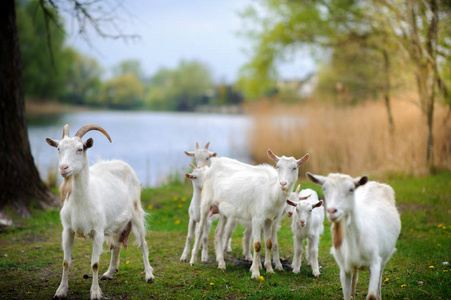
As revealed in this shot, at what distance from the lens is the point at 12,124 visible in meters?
8.47

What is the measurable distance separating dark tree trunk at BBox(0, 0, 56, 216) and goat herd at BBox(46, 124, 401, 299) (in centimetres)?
388

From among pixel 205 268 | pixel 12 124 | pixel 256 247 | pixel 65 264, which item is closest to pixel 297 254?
pixel 256 247

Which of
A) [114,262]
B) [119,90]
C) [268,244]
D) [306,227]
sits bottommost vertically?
[114,262]

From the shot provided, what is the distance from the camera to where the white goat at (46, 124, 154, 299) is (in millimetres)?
4648

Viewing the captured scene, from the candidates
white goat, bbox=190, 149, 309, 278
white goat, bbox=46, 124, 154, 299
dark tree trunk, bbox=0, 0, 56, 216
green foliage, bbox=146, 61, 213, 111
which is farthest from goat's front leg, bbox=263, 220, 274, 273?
green foliage, bbox=146, 61, 213, 111

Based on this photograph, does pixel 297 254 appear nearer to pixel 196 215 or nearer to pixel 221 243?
pixel 221 243

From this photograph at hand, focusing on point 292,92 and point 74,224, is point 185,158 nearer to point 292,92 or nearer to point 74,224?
point 74,224

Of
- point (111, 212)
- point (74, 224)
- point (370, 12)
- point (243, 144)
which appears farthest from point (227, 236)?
point (370, 12)

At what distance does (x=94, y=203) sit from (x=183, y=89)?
140ft

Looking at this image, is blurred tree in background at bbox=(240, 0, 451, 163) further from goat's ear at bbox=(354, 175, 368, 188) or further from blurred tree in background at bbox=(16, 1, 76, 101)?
blurred tree in background at bbox=(16, 1, 76, 101)

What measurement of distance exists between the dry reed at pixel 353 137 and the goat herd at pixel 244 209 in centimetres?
706

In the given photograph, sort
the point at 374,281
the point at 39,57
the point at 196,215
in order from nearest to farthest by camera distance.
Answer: the point at 374,281, the point at 196,215, the point at 39,57

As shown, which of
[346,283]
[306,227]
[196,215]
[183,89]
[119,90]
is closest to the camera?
[346,283]

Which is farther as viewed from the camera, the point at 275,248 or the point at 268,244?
the point at 275,248
